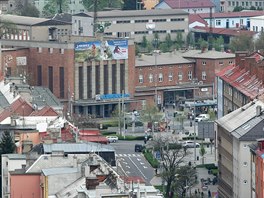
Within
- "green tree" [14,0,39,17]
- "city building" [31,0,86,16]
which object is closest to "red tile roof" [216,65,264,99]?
"green tree" [14,0,39,17]

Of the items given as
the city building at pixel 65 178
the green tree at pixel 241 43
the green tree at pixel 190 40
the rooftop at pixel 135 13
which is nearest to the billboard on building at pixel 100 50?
the green tree at pixel 241 43

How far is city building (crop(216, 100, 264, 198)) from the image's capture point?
65.4 m

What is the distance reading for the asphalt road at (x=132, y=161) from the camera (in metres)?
71.9

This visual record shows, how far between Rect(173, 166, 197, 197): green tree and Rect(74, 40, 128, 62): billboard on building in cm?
2902

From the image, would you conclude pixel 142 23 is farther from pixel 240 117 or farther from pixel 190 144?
pixel 240 117

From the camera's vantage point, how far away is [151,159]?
76312 millimetres

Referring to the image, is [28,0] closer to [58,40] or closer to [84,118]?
[58,40]

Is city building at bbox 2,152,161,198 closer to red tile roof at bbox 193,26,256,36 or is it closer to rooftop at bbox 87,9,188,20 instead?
rooftop at bbox 87,9,188,20

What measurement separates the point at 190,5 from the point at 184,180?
255 feet

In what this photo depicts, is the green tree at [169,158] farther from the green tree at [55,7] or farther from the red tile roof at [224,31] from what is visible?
the green tree at [55,7]


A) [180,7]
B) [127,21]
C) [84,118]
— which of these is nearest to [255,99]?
[84,118]

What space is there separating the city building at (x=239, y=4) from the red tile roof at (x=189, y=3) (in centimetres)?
276

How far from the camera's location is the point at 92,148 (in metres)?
55.7

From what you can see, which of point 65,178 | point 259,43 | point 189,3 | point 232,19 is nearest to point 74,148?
point 65,178
